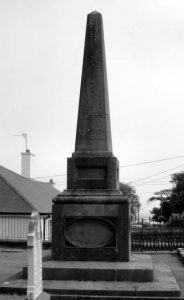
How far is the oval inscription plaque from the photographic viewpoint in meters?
10.3

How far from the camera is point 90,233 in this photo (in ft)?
33.9

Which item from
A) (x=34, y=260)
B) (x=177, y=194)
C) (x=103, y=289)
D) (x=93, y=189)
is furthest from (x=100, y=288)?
(x=177, y=194)

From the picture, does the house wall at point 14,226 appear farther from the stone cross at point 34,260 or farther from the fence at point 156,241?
the stone cross at point 34,260

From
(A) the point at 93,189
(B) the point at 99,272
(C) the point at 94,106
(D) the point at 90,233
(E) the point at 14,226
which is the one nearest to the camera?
(B) the point at 99,272

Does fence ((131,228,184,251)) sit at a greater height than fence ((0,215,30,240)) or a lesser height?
lesser

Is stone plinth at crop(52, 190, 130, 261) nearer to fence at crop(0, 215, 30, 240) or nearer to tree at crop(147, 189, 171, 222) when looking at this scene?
fence at crop(0, 215, 30, 240)

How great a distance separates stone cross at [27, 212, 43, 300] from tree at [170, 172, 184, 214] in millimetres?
73193

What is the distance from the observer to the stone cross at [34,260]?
24.8ft

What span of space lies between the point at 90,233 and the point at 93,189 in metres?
1.01

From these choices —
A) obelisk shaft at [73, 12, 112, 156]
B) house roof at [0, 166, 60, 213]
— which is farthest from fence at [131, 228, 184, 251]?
obelisk shaft at [73, 12, 112, 156]

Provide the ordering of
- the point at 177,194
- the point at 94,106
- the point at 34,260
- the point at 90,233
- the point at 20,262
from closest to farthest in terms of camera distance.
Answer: the point at 34,260 → the point at 90,233 → the point at 94,106 → the point at 20,262 → the point at 177,194

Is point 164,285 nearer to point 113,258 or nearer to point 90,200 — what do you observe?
point 113,258

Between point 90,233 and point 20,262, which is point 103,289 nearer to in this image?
point 90,233

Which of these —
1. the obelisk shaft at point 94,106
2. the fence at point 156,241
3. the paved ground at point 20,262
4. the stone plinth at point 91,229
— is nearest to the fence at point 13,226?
the paved ground at point 20,262
